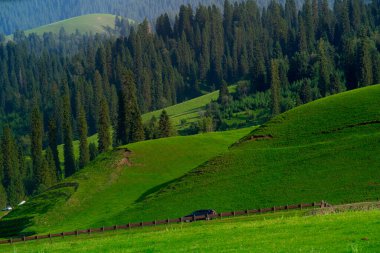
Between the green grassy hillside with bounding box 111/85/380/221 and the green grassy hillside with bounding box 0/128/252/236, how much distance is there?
7069 mm

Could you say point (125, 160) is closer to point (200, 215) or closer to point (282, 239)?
point (200, 215)

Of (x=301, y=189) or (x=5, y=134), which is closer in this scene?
(x=301, y=189)

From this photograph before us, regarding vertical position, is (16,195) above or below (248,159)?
below

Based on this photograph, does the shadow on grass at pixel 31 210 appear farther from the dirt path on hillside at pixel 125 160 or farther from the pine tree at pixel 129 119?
the pine tree at pixel 129 119

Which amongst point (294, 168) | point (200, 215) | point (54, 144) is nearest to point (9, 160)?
point (54, 144)

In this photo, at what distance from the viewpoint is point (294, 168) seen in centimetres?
7450

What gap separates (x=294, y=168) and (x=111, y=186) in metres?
30.4

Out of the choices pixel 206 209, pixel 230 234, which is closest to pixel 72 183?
pixel 206 209

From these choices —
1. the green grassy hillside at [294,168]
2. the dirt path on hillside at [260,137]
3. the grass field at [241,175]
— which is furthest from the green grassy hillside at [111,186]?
the dirt path on hillside at [260,137]

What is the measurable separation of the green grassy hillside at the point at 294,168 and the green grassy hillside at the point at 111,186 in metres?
7.07

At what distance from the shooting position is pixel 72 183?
96.5m

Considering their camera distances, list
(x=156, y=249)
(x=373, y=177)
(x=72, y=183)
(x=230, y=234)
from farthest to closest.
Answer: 1. (x=72, y=183)
2. (x=373, y=177)
3. (x=230, y=234)
4. (x=156, y=249)

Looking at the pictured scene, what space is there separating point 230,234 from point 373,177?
3218 centimetres

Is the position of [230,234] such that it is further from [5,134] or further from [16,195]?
[5,134]
